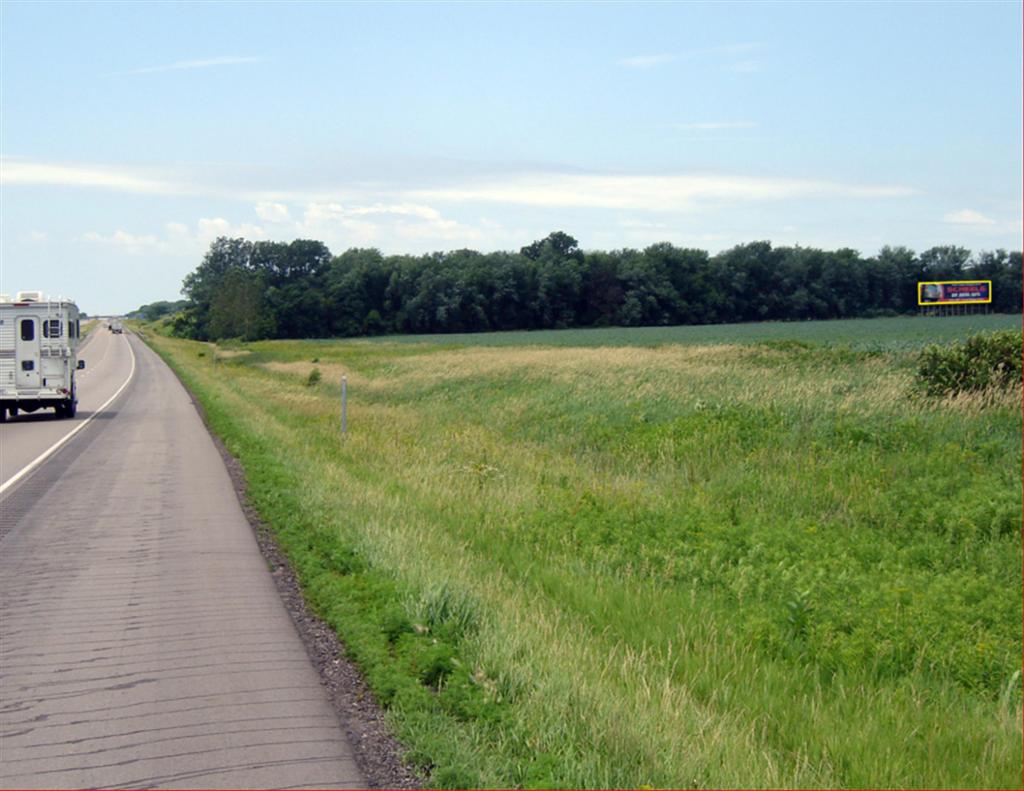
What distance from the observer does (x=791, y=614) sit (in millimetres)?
8719

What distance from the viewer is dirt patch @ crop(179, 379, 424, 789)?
17.2 feet

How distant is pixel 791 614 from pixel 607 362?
28.1 metres

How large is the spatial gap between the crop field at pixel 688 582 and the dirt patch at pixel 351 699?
11cm

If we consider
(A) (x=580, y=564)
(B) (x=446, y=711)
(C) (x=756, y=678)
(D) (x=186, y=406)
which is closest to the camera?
(B) (x=446, y=711)

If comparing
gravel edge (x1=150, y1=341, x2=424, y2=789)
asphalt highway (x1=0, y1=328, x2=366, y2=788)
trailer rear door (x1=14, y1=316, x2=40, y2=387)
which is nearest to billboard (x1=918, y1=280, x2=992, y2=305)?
asphalt highway (x1=0, y1=328, x2=366, y2=788)

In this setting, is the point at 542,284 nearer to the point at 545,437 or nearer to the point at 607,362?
the point at 607,362

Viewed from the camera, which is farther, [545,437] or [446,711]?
[545,437]

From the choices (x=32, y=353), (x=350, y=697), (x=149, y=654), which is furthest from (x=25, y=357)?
(x=350, y=697)

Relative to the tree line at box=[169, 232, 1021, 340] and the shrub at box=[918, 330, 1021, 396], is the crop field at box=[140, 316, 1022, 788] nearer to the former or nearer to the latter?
the shrub at box=[918, 330, 1021, 396]

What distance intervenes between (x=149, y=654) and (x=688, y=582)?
5138 millimetres

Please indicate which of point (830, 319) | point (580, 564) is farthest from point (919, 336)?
point (580, 564)

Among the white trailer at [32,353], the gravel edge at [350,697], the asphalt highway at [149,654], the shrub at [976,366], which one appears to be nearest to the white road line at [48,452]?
the asphalt highway at [149,654]

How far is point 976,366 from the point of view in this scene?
1853 centimetres

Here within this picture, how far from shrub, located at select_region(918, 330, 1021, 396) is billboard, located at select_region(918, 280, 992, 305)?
10039mm
